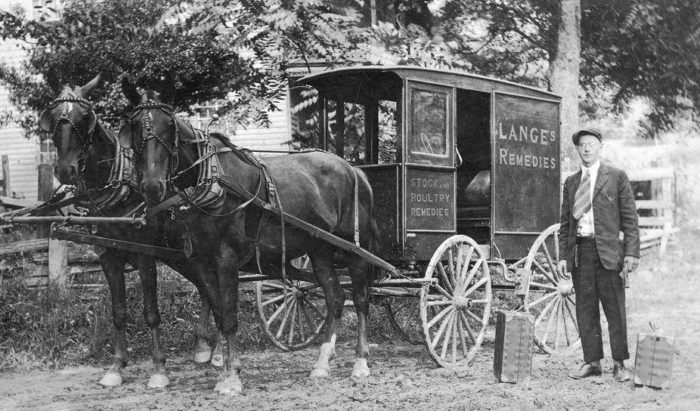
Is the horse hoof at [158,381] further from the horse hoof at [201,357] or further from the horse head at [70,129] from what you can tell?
the horse head at [70,129]

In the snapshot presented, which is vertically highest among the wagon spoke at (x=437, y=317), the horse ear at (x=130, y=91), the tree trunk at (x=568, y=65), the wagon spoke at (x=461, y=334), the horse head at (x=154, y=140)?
the tree trunk at (x=568, y=65)

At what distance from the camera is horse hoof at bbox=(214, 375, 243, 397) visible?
6.24 m

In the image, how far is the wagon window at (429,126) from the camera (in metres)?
7.58

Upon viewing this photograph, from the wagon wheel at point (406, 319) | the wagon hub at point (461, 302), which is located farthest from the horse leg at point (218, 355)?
the wagon hub at point (461, 302)

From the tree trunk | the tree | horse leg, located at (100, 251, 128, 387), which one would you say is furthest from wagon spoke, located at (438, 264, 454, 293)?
the tree trunk

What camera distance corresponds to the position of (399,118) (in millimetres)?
7586

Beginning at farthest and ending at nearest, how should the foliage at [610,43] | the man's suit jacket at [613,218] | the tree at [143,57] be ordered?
1. the foliage at [610,43]
2. the tree at [143,57]
3. the man's suit jacket at [613,218]

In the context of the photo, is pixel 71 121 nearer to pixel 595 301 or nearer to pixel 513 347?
pixel 513 347

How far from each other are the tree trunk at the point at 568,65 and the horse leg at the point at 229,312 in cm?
698

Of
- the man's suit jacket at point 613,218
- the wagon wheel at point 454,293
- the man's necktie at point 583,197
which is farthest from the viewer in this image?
the wagon wheel at point 454,293

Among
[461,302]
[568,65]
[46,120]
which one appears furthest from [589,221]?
[568,65]

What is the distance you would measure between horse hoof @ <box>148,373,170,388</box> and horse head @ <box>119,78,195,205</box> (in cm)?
156

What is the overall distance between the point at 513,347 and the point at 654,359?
108 cm

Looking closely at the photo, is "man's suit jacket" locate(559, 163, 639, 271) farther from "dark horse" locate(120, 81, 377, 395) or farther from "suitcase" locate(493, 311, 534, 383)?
"dark horse" locate(120, 81, 377, 395)
